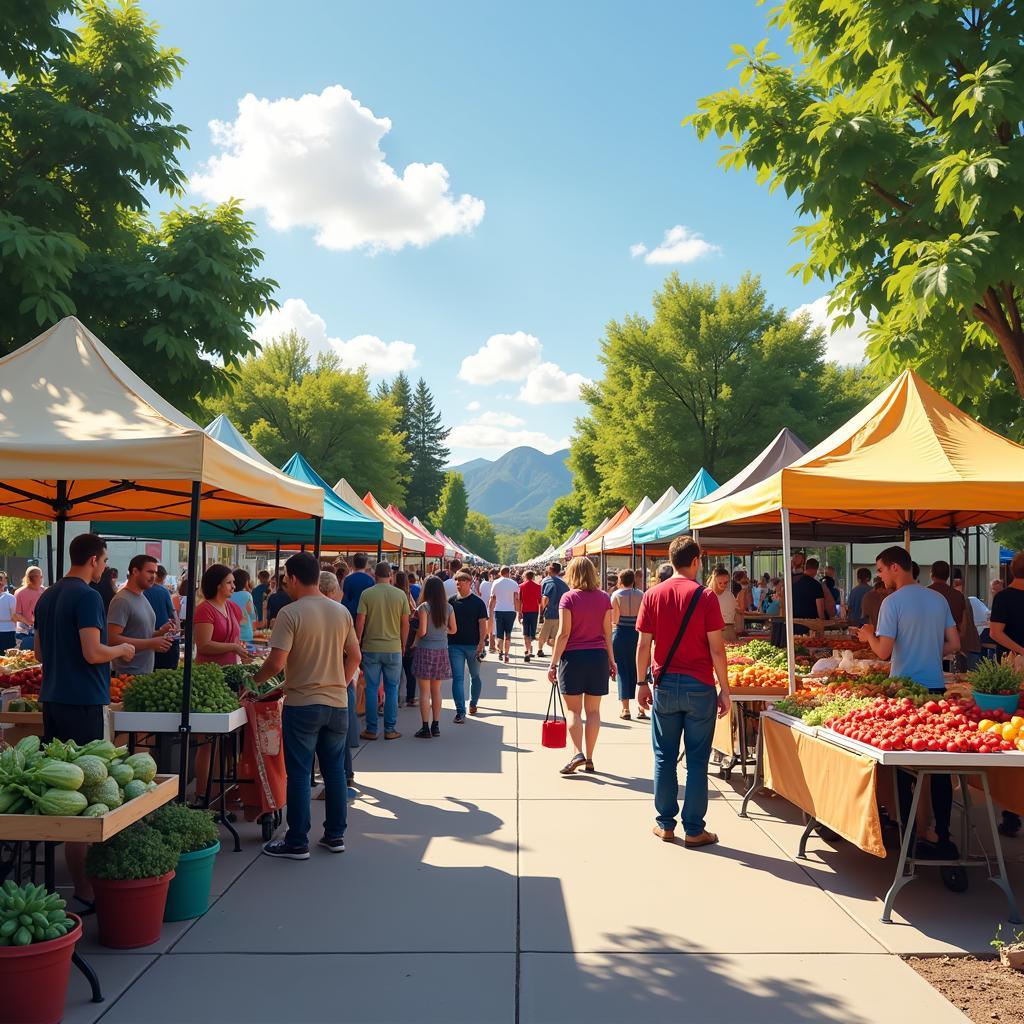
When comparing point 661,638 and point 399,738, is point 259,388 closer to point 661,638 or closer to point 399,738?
point 399,738

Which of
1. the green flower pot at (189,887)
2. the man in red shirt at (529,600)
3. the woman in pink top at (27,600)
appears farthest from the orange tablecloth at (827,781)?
the man in red shirt at (529,600)

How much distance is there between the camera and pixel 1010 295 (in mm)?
9547

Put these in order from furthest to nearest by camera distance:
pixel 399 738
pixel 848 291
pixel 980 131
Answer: pixel 399 738 < pixel 848 291 < pixel 980 131

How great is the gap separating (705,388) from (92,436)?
3326 centimetres

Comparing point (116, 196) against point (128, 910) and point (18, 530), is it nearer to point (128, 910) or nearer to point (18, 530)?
point (128, 910)

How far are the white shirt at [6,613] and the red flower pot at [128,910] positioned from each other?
12099mm

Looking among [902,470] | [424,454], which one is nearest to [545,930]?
[902,470]

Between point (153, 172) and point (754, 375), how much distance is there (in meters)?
A: 27.8

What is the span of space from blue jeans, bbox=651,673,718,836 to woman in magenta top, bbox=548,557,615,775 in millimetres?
1900

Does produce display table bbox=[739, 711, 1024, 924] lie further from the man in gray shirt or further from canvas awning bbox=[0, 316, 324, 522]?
the man in gray shirt

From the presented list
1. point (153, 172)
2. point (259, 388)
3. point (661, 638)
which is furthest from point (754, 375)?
point (661, 638)

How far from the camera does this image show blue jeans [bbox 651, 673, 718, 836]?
678 cm

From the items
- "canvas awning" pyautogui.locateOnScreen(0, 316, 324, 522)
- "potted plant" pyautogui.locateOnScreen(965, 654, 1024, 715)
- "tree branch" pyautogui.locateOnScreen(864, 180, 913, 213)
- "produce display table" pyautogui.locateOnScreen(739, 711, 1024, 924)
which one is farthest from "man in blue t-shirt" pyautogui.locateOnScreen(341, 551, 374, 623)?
"tree branch" pyautogui.locateOnScreen(864, 180, 913, 213)

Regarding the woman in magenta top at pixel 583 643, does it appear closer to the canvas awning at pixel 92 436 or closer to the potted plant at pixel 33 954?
the canvas awning at pixel 92 436
